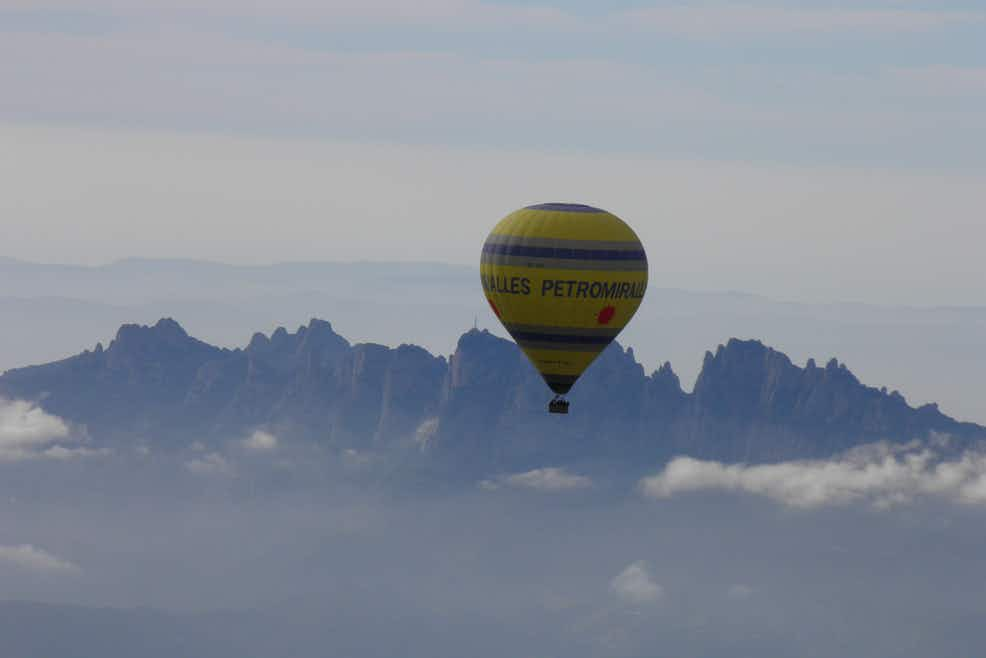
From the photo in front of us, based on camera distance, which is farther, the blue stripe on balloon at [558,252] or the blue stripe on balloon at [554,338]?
the blue stripe on balloon at [554,338]

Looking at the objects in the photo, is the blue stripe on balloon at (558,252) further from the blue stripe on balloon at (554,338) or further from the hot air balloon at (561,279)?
the blue stripe on balloon at (554,338)

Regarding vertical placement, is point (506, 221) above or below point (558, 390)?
above

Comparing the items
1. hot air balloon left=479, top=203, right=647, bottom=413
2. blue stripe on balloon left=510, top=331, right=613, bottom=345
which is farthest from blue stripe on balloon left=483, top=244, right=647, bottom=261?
blue stripe on balloon left=510, top=331, right=613, bottom=345

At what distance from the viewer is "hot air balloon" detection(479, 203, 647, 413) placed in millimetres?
150250

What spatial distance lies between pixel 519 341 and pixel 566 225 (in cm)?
1005

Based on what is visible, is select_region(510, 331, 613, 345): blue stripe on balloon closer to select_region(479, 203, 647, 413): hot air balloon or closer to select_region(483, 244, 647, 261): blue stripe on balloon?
select_region(479, 203, 647, 413): hot air balloon

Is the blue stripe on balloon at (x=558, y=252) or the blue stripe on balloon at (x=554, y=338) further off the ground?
the blue stripe on balloon at (x=558, y=252)

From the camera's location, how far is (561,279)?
150000 millimetres

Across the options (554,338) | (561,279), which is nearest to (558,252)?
(561,279)

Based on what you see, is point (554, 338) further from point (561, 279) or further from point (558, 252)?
point (558, 252)

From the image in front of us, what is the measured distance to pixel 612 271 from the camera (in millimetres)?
152000

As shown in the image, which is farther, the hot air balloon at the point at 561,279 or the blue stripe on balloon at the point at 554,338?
the blue stripe on balloon at the point at 554,338

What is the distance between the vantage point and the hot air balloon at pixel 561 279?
150250 mm

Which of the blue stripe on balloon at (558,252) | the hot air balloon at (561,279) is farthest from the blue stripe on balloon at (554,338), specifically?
the blue stripe on balloon at (558,252)
